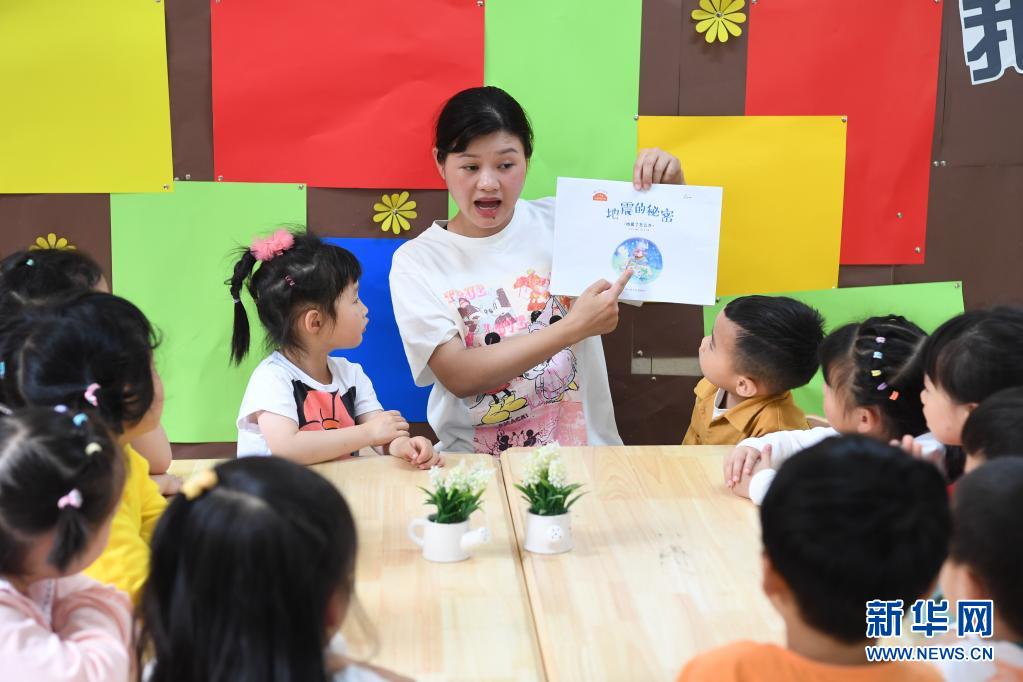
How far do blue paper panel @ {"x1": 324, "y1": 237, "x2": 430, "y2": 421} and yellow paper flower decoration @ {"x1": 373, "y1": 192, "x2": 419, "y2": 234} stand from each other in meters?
0.05

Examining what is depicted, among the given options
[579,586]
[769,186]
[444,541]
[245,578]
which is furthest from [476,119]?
[245,578]

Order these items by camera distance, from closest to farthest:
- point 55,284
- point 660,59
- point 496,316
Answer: point 55,284
point 496,316
point 660,59

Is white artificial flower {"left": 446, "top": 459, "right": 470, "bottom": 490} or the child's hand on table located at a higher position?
white artificial flower {"left": 446, "top": 459, "right": 470, "bottom": 490}

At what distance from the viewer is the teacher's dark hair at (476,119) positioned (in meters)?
2.34

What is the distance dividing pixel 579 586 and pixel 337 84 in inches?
66.9

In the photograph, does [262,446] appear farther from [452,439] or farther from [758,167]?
[758,167]

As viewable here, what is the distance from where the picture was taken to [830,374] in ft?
6.64

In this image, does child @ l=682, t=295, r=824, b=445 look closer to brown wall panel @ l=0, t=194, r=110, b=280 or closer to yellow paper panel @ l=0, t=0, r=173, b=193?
yellow paper panel @ l=0, t=0, r=173, b=193

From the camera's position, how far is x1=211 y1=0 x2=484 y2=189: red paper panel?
261cm

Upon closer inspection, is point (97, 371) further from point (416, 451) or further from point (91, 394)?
point (416, 451)

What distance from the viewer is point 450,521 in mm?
1552

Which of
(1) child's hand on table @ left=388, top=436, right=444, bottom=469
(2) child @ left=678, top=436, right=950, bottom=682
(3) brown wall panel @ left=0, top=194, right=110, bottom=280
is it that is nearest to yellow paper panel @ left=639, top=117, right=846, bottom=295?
(1) child's hand on table @ left=388, top=436, right=444, bottom=469

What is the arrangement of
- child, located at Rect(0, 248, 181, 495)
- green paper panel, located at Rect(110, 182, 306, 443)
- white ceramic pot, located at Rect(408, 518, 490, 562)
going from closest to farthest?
white ceramic pot, located at Rect(408, 518, 490, 562)
child, located at Rect(0, 248, 181, 495)
green paper panel, located at Rect(110, 182, 306, 443)

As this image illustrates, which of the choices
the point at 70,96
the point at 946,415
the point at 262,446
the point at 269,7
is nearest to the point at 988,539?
the point at 946,415
